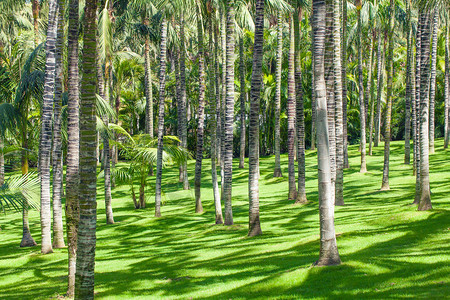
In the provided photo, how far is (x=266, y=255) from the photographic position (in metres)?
11.8

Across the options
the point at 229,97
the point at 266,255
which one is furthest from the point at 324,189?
the point at 229,97

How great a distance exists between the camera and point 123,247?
16.2 metres

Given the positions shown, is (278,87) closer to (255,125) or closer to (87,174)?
(255,125)

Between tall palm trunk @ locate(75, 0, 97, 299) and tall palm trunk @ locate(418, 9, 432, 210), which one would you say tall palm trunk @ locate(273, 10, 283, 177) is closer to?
tall palm trunk @ locate(418, 9, 432, 210)

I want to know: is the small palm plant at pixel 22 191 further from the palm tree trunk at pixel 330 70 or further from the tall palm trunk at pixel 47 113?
the palm tree trunk at pixel 330 70

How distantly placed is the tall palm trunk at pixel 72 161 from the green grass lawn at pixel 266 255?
111 centimetres

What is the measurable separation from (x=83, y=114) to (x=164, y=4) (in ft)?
37.2

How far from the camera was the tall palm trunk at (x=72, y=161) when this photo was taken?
9.84 metres

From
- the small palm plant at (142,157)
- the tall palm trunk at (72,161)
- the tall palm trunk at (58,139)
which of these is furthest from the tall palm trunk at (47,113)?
the small palm plant at (142,157)

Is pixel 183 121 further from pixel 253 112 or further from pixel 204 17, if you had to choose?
pixel 253 112

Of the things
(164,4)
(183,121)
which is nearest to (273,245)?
(164,4)

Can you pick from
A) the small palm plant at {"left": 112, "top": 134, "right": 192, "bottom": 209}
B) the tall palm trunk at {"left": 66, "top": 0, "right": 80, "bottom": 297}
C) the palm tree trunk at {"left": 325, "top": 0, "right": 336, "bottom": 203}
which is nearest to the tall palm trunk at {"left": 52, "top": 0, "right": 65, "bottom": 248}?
the tall palm trunk at {"left": 66, "top": 0, "right": 80, "bottom": 297}

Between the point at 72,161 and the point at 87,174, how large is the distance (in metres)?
3.15

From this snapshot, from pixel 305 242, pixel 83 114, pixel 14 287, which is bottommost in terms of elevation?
pixel 14 287
